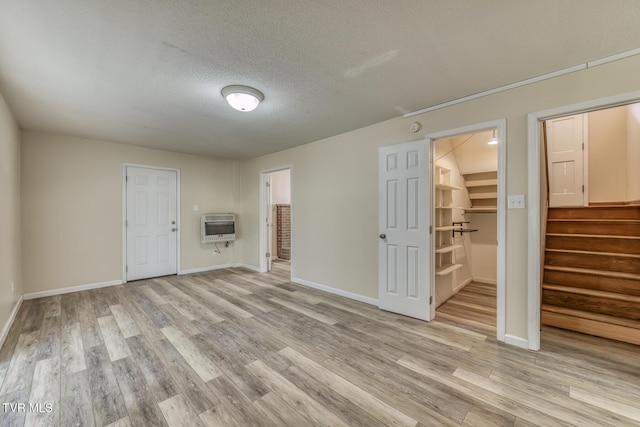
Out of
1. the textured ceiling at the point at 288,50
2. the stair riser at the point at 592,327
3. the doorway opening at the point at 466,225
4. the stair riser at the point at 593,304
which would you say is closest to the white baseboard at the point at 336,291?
the doorway opening at the point at 466,225

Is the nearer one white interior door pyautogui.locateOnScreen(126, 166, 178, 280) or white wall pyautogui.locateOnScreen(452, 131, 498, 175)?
white wall pyautogui.locateOnScreen(452, 131, 498, 175)

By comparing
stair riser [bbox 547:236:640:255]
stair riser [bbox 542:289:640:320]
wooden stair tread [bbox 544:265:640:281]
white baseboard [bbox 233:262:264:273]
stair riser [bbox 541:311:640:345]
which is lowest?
white baseboard [bbox 233:262:264:273]

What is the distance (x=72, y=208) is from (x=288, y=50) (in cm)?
436

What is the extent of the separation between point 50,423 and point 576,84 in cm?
446

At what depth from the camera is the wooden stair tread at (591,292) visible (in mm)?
2529

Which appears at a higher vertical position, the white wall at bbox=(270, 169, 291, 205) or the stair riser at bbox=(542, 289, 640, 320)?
the white wall at bbox=(270, 169, 291, 205)

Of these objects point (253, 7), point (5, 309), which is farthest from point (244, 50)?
point (5, 309)

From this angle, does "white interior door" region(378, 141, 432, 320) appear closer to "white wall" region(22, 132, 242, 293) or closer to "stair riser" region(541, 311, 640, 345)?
"stair riser" region(541, 311, 640, 345)

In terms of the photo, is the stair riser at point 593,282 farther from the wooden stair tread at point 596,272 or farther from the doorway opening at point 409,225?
the doorway opening at point 409,225

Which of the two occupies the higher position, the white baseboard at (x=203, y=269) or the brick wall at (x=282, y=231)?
the brick wall at (x=282, y=231)

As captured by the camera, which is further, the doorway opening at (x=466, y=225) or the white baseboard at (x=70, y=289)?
the white baseboard at (x=70, y=289)

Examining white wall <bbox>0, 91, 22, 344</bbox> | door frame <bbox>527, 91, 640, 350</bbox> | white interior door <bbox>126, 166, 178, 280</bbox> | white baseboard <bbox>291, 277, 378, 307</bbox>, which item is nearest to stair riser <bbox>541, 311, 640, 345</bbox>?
door frame <bbox>527, 91, 640, 350</bbox>

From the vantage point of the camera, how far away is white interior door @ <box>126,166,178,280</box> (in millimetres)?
4516

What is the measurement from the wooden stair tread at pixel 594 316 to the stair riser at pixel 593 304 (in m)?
0.05
